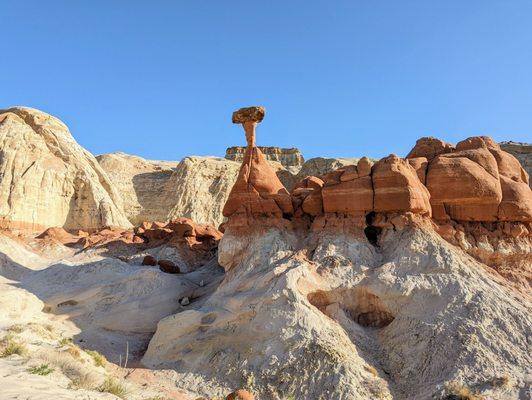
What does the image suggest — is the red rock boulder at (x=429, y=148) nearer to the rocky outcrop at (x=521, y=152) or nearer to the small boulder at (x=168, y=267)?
the small boulder at (x=168, y=267)

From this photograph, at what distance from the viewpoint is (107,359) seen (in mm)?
14656

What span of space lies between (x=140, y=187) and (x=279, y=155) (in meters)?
38.6

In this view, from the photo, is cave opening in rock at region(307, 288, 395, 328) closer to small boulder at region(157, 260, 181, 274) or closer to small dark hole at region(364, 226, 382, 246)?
small dark hole at region(364, 226, 382, 246)

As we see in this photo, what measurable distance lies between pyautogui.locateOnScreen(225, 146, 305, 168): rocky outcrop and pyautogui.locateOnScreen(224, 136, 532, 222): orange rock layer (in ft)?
204

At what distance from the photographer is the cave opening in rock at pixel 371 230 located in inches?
643

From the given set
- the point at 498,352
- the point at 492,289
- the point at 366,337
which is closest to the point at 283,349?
the point at 366,337

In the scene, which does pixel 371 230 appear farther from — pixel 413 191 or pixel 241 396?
pixel 241 396

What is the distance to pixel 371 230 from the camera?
1659cm

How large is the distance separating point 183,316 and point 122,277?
18.1ft

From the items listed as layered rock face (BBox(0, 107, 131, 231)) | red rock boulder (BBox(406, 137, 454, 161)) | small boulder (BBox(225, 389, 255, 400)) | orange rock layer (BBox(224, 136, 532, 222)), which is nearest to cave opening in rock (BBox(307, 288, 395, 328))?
orange rock layer (BBox(224, 136, 532, 222))

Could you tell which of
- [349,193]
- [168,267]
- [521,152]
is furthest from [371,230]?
[521,152]

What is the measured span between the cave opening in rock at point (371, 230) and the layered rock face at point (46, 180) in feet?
A: 67.5

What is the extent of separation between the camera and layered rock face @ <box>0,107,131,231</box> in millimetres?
29266

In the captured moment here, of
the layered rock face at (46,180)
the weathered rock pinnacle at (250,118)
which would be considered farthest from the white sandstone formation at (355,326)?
the layered rock face at (46,180)
